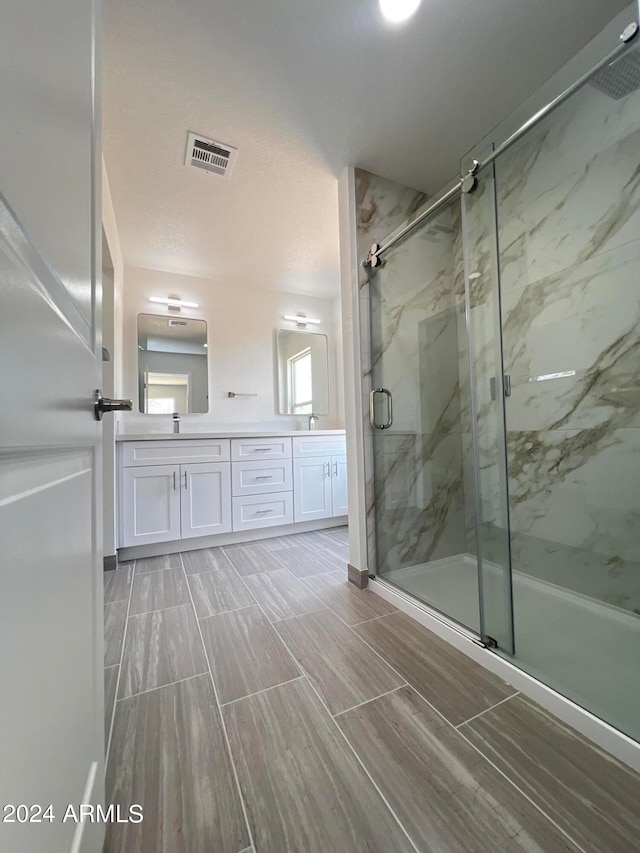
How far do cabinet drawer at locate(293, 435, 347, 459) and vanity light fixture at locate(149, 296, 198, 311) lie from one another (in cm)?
163

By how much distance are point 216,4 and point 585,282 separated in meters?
Result: 1.87

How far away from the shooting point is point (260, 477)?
2.68 metres

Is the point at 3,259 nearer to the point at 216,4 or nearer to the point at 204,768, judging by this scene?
the point at 204,768

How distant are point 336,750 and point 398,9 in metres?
2.42

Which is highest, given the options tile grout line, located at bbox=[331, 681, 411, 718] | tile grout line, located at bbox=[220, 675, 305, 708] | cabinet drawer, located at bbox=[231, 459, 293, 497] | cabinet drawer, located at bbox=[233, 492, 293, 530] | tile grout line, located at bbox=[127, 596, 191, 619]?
Answer: cabinet drawer, located at bbox=[231, 459, 293, 497]

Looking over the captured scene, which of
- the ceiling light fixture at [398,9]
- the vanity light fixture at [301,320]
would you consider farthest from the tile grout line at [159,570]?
the ceiling light fixture at [398,9]

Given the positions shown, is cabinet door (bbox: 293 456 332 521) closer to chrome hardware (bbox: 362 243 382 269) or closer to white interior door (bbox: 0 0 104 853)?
chrome hardware (bbox: 362 243 382 269)

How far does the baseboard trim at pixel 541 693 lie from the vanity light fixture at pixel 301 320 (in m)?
2.88

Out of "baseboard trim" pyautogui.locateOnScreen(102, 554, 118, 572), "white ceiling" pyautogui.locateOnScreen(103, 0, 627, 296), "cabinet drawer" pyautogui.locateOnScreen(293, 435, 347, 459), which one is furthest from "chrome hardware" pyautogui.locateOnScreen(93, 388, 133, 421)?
"cabinet drawer" pyautogui.locateOnScreen(293, 435, 347, 459)

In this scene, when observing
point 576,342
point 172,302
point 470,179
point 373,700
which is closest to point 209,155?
point 470,179

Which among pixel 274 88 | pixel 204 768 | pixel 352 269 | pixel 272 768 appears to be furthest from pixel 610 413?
pixel 274 88

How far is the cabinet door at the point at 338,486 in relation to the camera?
2963mm

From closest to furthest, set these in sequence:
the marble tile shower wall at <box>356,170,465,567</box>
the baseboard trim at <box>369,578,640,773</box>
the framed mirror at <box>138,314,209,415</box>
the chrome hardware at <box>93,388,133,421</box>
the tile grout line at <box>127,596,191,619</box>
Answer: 1. the chrome hardware at <box>93,388,133,421</box>
2. the baseboard trim at <box>369,578,640,773</box>
3. the tile grout line at <box>127,596,191,619</box>
4. the marble tile shower wall at <box>356,170,465,567</box>
5. the framed mirror at <box>138,314,209,415</box>

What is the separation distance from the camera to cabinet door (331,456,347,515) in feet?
9.72
